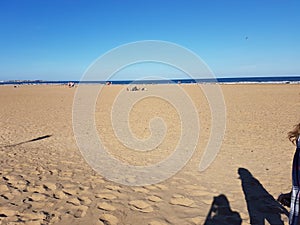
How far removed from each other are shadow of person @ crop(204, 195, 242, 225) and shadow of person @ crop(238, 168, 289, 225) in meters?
→ 0.23

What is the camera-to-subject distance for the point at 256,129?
34.2 ft

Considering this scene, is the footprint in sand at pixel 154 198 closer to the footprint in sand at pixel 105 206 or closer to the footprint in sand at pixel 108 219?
the footprint in sand at pixel 105 206

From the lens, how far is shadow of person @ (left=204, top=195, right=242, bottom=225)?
12.6 ft

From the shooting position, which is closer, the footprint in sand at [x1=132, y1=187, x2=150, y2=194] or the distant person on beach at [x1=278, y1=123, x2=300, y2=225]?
the distant person on beach at [x1=278, y1=123, x2=300, y2=225]

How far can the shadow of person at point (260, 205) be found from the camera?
3.91 metres

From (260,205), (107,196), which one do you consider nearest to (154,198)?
(107,196)

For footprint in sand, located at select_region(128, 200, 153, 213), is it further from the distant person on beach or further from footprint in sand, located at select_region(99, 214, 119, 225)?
the distant person on beach

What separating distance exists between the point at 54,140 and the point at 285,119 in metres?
9.73

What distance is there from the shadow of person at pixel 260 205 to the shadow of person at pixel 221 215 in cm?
23

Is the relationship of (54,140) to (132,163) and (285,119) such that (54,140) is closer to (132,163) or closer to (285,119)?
(132,163)

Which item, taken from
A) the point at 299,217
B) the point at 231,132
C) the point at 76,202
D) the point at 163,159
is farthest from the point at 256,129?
the point at 299,217

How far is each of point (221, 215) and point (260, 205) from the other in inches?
28.7

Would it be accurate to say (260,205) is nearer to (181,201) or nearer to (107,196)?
(181,201)

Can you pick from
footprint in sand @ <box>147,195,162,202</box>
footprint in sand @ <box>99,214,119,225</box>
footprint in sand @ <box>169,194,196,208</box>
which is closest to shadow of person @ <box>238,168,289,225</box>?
footprint in sand @ <box>169,194,196,208</box>
